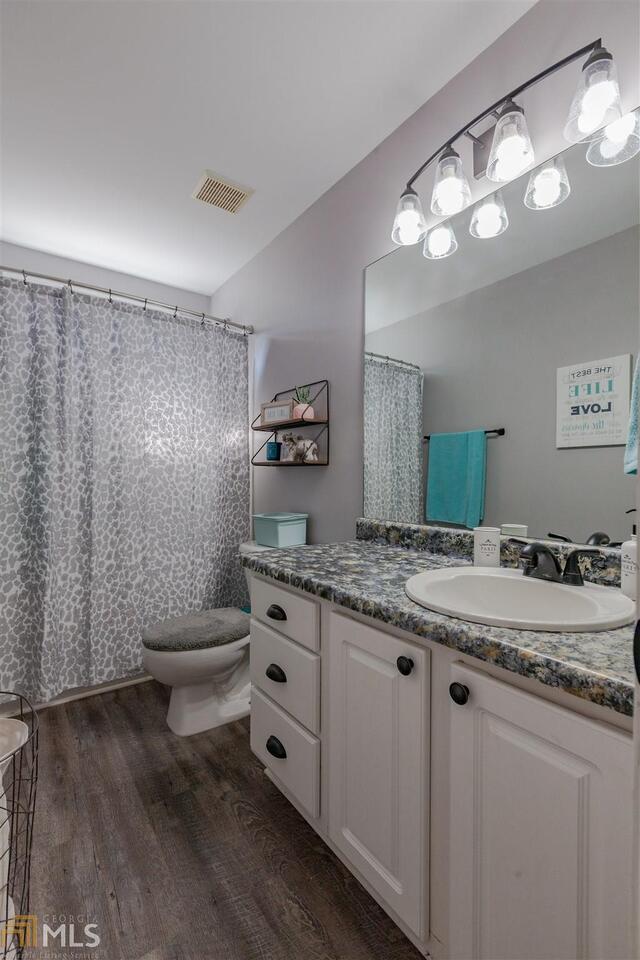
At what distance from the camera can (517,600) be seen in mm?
1072

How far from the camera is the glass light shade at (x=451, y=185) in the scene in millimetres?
1315

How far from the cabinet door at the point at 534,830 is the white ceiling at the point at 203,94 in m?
1.80

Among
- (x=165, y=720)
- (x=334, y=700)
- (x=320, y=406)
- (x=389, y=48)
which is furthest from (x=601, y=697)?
(x=165, y=720)

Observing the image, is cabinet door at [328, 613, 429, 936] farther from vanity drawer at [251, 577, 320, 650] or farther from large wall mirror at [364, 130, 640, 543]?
large wall mirror at [364, 130, 640, 543]

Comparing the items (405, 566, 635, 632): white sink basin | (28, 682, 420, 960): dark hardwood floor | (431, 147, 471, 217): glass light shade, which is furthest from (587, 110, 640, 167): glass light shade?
(28, 682, 420, 960): dark hardwood floor

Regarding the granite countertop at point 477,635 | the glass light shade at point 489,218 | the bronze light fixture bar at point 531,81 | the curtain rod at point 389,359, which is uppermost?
the bronze light fixture bar at point 531,81

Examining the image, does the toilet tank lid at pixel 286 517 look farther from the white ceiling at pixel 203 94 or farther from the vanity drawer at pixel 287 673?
the white ceiling at pixel 203 94

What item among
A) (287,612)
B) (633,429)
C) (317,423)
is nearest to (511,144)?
(633,429)

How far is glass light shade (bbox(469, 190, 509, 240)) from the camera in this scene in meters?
1.29

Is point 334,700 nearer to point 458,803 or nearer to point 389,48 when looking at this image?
point 458,803

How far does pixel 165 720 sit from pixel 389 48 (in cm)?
274

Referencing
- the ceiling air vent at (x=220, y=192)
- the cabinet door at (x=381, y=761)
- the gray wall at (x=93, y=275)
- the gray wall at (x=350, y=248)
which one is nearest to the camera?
the cabinet door at (x=381, y=761)

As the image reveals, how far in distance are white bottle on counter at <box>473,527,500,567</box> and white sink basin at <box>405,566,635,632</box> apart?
0.08 m

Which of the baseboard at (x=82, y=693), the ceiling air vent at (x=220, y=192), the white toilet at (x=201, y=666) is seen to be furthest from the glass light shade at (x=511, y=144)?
the baseboard at (x=82, y=693)
